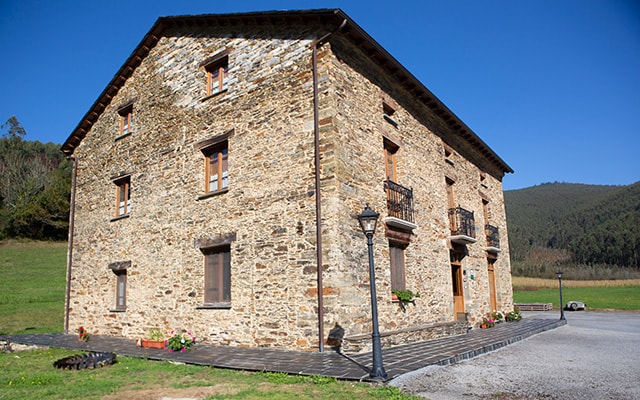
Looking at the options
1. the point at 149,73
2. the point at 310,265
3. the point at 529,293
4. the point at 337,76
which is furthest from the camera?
the point at 529,293

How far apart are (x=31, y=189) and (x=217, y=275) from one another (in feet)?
138

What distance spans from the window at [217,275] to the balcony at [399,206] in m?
3.92

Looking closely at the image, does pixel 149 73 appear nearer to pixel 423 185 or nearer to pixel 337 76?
pixel 337 76

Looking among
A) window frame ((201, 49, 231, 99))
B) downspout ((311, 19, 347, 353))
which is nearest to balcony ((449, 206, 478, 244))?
downspout ((311, 19, 347, 353))

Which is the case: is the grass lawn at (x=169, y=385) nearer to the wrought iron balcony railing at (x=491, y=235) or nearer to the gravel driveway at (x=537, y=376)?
the gravel driveway at (x=537, y=376)

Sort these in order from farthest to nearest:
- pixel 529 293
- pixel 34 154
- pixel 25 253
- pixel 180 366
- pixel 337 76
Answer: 1. pixel 34 154
2. pixel 529 293
3. pixel 25 253
4. pixel 337 76
5. pixel 180 366

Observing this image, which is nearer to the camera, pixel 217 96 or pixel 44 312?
pixel 217 96

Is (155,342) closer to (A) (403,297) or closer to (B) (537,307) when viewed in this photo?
(A) (403,297)

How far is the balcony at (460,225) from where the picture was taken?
1388 centimetres

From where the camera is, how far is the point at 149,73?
1391 cm

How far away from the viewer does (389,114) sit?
12023mm

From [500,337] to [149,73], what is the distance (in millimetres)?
12750

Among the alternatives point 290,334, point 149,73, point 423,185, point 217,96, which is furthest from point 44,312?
point 423,185

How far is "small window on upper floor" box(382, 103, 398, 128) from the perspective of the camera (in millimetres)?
11492
